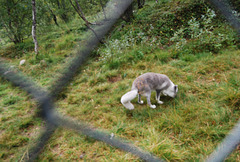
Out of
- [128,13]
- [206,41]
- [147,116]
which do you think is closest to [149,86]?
[147,116]

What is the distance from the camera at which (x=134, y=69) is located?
13.8ft

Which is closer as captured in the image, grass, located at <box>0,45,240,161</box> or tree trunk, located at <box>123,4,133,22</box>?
grass, located at <box>0,45,240,161</box>

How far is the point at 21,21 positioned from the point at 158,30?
702 cm

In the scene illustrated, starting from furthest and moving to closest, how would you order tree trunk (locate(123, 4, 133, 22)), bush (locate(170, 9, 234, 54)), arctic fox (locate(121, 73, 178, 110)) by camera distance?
bush (locate(170, 9, 234, 54)) → arctic fox (locate(121, 73, 178, 110)) → tree trunk (locate(123, 4, 133, 22))

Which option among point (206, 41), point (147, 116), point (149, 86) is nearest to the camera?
point (147, 116)

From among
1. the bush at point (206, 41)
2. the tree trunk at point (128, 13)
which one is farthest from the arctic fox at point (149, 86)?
the bush at point (206, 41)

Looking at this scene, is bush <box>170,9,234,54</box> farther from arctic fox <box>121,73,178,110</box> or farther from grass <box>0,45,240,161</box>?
arctic fox <box>121,73,178,110</box>

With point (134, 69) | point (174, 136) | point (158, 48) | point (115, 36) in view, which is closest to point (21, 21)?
point (115, 36)

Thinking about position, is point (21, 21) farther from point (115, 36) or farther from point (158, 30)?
point (158, 30)

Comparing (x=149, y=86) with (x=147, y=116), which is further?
(x=149, y=86)

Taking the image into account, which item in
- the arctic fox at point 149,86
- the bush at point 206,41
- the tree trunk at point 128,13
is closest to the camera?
the tree trunk at point 128,13

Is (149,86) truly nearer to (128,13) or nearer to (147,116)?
(147,116)

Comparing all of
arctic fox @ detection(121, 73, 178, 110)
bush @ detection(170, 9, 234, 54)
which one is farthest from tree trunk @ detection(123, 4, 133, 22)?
bush @ detection(170, 9, 234, 54)

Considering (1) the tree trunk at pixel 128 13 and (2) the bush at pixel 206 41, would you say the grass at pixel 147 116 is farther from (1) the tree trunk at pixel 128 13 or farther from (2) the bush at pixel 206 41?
(1) the tree trunk at pixel 128 13
